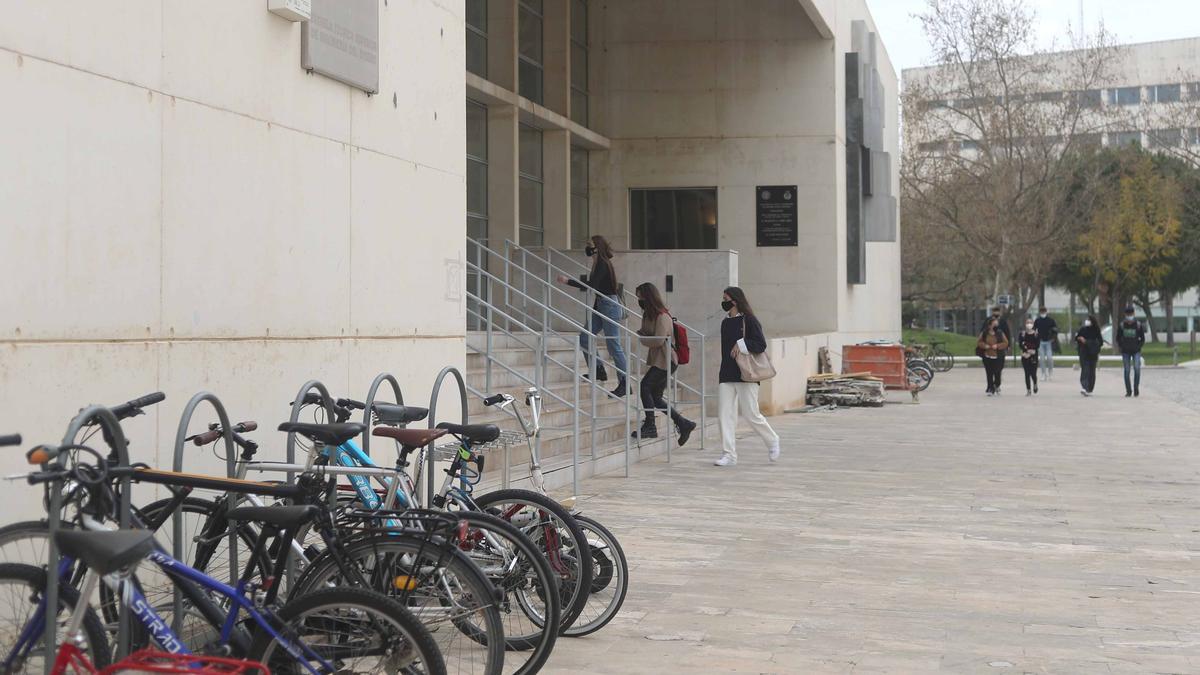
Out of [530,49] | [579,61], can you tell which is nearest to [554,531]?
[530,49]

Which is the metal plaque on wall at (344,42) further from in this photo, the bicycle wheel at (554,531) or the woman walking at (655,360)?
the woman walking at (655,360)

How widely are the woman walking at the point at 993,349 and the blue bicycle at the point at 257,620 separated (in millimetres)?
21839

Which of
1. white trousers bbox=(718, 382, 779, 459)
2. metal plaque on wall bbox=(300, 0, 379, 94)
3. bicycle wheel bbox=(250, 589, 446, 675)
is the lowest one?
bicycle wheel bbox=(250, 589, 446, 675)

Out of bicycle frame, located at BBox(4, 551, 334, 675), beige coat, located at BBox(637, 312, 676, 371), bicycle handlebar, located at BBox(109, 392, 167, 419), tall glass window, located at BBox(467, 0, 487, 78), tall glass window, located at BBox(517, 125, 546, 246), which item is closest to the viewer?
bicycle frame, located at BBox(4, 551, 334, 675)

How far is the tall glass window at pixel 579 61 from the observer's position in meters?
23.5

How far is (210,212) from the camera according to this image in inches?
265

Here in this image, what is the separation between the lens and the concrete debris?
907 inches

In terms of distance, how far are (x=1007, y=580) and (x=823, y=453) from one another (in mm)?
7295

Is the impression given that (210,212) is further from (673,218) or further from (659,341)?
(673,218)

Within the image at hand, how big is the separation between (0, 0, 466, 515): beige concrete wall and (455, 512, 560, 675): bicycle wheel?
Result: 183 cm

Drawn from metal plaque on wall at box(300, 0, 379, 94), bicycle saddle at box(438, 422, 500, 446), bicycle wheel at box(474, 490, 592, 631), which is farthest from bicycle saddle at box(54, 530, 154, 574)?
metal plaque on wall at box(300, 0, 379, 94)

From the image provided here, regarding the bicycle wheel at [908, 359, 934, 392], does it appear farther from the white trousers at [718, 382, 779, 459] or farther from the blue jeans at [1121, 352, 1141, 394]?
the white trousers at [718, 382, 779, 459]

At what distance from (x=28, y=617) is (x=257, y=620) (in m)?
0.66

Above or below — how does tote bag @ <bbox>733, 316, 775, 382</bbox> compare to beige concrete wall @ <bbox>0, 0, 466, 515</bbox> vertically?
below
